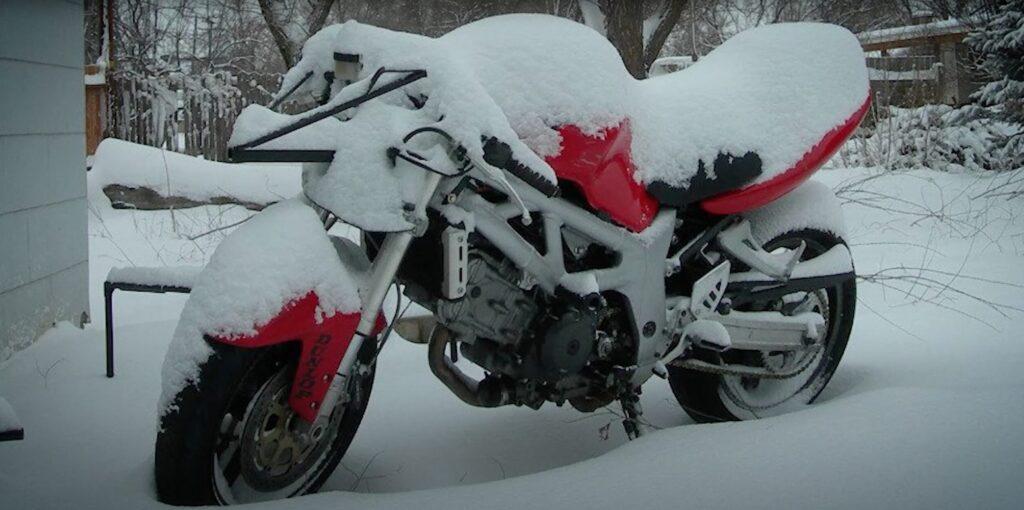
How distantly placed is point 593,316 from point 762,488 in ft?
2.14

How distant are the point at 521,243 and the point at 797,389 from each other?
1.42m

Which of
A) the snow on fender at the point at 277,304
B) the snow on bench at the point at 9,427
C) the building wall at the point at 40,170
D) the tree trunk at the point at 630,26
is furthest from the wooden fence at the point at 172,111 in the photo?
the snow on fender at the point at 277,304

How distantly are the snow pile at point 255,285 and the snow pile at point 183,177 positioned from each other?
6.42 m

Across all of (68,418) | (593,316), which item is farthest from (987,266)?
(68,418)

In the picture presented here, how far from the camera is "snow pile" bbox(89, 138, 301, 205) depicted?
864cm

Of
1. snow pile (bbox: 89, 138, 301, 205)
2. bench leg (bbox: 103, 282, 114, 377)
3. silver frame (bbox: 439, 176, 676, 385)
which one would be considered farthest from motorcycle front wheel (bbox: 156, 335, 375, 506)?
snow pile (bbox: 89, 138, 301, 205)

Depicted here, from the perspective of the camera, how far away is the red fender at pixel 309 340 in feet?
6.84

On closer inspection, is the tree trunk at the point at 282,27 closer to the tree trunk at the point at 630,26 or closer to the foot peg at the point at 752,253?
the tree trunk at the point at 630,26

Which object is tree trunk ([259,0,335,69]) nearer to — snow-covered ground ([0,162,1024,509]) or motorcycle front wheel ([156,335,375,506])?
snow-covered ground ([0,162,1024,509])

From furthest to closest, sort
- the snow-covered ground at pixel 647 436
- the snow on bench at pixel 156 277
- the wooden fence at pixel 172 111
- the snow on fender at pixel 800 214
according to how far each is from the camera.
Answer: the wooden fence at pixel 172 111 < the snow on bench at pixel 156 277 < the snow on fender at pixel 800 214 < the snow-covered ground at pixel 647 436

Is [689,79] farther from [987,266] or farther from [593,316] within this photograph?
[987,266]

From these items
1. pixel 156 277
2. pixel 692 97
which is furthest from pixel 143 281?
pixel 692 97

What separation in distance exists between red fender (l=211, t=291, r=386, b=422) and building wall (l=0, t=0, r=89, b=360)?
2.14 metres

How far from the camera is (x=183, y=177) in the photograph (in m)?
8.84
